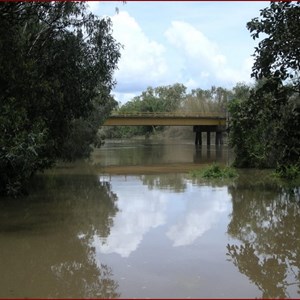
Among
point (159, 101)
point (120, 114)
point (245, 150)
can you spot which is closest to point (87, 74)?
point (245, 150)

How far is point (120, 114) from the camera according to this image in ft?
223

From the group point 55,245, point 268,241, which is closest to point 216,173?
point 268,241

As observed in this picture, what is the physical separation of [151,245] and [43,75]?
10475mm

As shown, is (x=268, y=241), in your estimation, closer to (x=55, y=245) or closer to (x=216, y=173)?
(x=55, y=245)

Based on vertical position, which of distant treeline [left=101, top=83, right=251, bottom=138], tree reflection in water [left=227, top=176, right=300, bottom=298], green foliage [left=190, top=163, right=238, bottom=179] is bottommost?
tree reflection in water [left=227, top=176, right=300, bottom=298]

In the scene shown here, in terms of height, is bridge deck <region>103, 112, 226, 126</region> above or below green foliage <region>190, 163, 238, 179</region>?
above

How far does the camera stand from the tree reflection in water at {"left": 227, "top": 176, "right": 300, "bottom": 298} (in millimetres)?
8758

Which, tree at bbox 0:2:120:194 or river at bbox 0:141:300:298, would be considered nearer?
river at bbox 0:141:300:298

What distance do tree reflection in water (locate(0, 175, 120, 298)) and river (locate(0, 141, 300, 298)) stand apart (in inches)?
0.8

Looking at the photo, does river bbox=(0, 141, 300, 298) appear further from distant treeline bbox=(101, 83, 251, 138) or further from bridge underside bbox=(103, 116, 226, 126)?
distant treeline bbox=(101, 83, 251, 138)

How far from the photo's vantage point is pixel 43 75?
19391 mm

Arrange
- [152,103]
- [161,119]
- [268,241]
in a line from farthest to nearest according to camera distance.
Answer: [152,103] → [161,119] → [268,241]

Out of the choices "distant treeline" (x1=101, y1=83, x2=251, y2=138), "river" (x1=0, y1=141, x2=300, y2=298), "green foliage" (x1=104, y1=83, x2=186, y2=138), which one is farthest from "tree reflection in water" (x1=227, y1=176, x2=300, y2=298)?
"green foliage" (x1=104, y1=83, x2=186, y2=138)

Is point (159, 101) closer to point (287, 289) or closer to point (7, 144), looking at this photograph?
point (7, 144)
